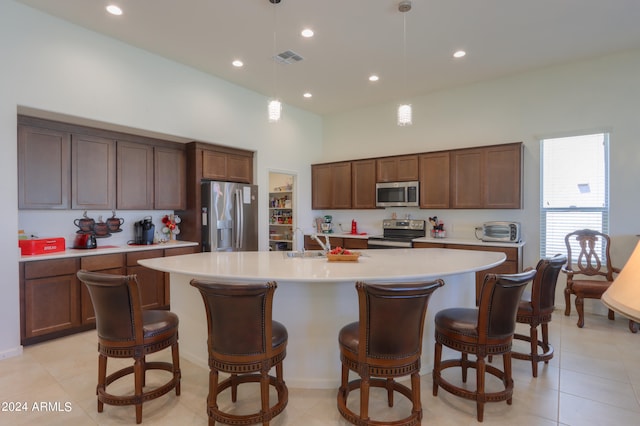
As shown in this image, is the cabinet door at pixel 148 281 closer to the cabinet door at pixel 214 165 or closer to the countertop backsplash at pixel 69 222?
the countertop backsplash at pixel 69 222

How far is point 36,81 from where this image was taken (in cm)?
330

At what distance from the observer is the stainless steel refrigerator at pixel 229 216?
4.69 m

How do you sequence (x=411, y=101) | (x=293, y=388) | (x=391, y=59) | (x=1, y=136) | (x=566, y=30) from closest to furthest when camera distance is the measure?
(x=293, y=388) < (x=1, y=136) < (x=566, y=30) < (x=391, y=59) < (x=411, y=101)

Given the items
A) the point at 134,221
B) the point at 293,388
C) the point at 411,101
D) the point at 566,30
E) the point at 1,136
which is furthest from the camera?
the point at 411,101

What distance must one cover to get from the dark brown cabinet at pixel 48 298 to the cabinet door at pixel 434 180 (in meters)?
4.78

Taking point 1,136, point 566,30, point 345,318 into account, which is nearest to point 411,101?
point 566,30

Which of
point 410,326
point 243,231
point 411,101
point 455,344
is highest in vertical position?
point 411,101

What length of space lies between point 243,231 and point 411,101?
12.0 ft

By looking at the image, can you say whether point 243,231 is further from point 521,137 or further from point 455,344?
point 521,137

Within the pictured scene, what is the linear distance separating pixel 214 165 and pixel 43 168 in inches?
77.6

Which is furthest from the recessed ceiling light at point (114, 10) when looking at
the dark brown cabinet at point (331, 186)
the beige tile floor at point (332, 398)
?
the dark brown cabinet at point (331, 186)

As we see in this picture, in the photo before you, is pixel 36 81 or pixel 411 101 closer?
pixel 36 81

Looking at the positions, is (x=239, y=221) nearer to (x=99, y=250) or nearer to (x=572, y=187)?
(x=99, y=250)

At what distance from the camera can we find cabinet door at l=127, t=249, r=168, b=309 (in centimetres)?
405
